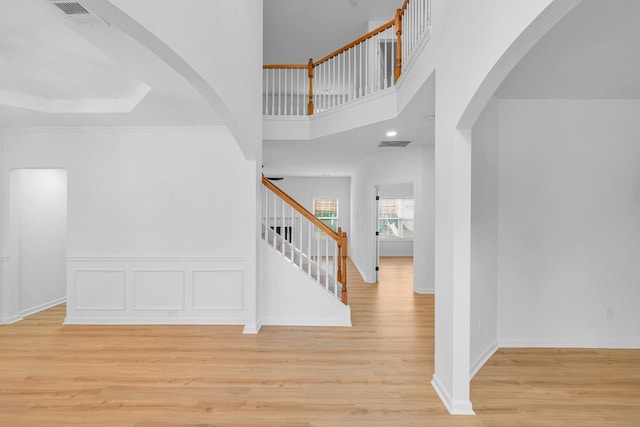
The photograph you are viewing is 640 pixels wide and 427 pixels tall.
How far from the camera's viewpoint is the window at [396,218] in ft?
34.7

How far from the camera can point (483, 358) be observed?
3.17 meters

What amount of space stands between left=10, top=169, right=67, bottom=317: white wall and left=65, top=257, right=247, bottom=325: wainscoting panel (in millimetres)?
998

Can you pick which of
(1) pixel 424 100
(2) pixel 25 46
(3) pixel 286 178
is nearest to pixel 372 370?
(1) pixel 424 100

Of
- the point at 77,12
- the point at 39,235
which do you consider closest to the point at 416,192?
the point at 77,12

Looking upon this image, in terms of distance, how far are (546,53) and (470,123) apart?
37.0 inches

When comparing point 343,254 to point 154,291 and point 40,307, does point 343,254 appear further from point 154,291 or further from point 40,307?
point 40,307

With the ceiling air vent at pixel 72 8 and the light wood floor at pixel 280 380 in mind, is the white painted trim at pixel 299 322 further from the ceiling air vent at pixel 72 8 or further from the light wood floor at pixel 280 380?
the ceiling air vent at pixel 72 8

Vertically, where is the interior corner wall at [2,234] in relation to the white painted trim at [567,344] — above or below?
above

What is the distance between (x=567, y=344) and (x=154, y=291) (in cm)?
522

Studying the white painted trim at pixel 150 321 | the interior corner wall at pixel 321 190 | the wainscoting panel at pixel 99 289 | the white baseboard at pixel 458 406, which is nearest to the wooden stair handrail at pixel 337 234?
the white painted trim at pixel 150 321

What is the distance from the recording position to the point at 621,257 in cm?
347

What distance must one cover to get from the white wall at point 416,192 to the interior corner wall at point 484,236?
7.95 ft

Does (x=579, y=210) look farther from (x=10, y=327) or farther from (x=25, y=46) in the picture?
(x=10, y=327)

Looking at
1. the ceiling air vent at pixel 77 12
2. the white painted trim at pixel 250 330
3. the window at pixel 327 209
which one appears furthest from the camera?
the window at pixel 327 209
